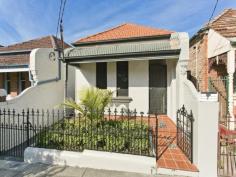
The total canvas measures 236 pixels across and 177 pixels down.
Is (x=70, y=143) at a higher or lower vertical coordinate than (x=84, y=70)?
lower

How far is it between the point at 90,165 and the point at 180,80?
447 centimetres

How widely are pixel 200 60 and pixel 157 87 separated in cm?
253

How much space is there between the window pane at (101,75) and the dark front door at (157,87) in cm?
239

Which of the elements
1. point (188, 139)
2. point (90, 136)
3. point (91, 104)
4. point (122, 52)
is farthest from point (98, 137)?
point (122, 52)

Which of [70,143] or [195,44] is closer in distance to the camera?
[70,143]

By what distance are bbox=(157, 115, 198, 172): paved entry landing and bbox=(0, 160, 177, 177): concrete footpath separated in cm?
79

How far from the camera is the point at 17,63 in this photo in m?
10.8

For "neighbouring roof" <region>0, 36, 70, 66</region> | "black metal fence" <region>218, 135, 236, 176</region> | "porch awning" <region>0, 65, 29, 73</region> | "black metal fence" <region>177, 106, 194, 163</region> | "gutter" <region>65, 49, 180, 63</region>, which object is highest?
"neighbouring roof" <region>0, 36, 70, 66</region>

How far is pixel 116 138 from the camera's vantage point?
5.52m

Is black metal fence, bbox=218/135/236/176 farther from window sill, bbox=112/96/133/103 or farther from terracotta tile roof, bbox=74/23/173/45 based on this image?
terracotta tile roof, bbox=74/23/173/45

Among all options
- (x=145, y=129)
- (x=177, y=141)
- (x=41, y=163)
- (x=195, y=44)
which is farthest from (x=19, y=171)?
(x=195, y=44)

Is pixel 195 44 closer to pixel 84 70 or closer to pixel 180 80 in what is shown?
pixel 180 80

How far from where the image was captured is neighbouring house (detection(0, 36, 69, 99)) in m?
10.8

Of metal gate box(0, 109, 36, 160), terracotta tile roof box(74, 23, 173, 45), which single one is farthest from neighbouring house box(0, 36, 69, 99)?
metal gate box(0, 109, 36, 160)
